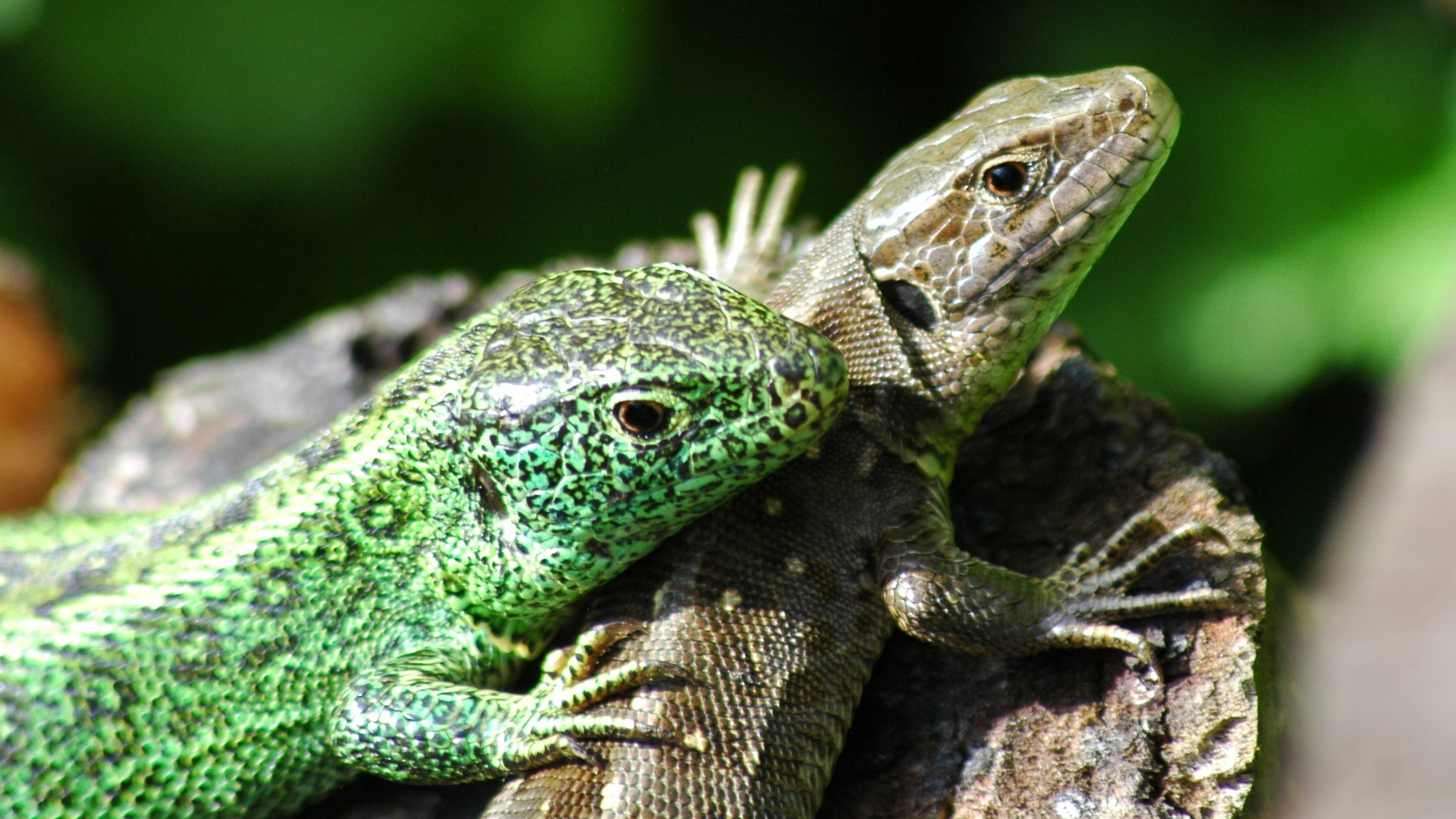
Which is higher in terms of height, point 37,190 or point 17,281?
point 37,190

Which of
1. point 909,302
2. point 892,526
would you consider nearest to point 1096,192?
point 909,302

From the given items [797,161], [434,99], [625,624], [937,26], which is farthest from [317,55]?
[625,624]

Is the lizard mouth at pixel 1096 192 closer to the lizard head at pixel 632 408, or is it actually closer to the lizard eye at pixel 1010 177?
the lizard eye at pixel 1010 177

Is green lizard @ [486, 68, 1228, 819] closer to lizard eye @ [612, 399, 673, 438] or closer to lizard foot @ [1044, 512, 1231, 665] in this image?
lizard foot @ [1044, 512, 1231, 665]

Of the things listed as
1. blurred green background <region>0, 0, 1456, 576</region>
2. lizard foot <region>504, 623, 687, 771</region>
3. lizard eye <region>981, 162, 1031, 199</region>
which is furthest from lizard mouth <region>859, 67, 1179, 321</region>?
blurred green background <region>0, 0, 1456, 576</region>

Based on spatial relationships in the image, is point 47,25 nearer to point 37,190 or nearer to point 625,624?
point 37,190
